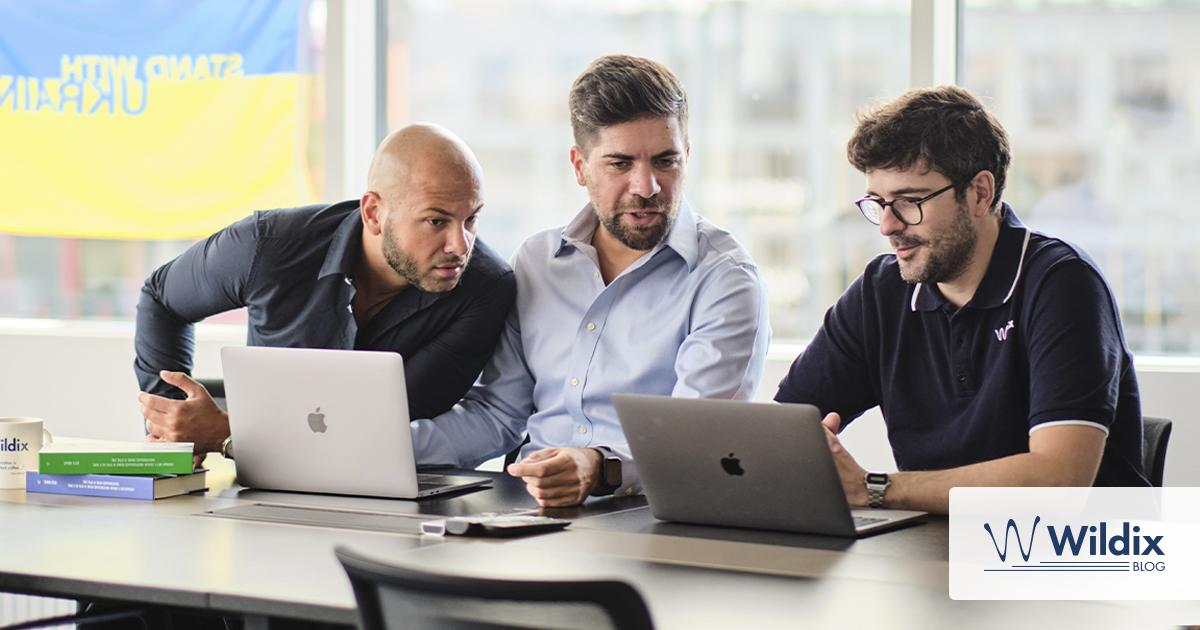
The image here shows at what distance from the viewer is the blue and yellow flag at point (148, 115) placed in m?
4.18

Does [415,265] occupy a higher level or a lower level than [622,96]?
lower

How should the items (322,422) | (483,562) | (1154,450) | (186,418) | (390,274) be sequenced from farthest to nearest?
(390,274) < (186,418) < (1154,450) < (322,422) < (483,562)

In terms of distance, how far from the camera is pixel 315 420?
6.00 ft

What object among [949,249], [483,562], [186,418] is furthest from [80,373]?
[949,249]

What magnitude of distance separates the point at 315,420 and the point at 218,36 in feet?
9.44

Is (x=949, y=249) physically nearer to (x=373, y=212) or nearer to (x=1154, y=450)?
(x=1154, y=450)

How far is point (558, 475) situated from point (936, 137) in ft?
3.07

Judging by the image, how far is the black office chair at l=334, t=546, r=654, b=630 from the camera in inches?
35.5

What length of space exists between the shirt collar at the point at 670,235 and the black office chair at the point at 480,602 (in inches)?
52.0

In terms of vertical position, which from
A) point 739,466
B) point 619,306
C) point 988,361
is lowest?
point 739,466

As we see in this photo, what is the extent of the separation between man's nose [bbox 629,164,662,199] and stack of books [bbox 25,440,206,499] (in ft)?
3.27

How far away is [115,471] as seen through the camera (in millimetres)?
1873

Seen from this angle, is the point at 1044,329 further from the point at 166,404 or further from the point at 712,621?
the point at 166,404

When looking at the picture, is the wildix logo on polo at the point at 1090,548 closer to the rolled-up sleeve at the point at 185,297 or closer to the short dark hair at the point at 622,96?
the short dark hair at the point at 622,96
